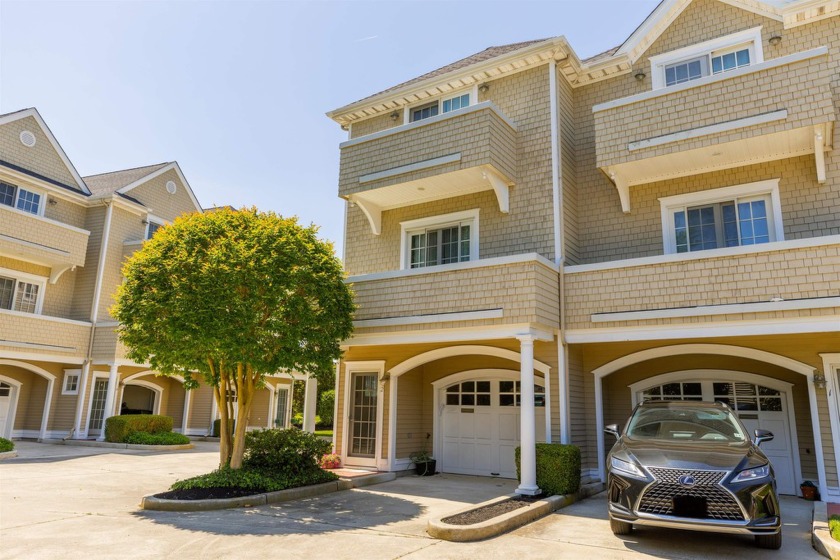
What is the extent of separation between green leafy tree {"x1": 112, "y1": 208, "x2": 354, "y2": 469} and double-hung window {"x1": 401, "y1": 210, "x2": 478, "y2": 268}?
3310 millimetres

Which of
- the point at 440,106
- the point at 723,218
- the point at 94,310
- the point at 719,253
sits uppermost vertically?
the point at 440,106

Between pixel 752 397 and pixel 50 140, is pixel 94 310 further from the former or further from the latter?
pixel 752 397

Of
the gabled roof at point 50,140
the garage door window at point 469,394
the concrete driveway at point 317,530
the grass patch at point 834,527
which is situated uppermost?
the gabled roof at point 50,140

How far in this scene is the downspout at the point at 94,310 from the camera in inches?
833

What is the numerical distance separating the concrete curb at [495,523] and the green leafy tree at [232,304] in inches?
170

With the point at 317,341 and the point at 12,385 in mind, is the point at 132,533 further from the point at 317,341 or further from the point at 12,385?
the point at 12,385

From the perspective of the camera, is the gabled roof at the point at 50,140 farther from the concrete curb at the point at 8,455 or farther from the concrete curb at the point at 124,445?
the concrete curb at the point at 8,455

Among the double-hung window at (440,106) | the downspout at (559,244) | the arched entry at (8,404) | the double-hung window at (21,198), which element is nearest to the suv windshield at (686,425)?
the downspout at (559,244)

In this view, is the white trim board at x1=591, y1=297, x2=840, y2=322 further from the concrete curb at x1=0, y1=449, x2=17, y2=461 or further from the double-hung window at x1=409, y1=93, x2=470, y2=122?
the concrete curb at x1=0, y1=449, x2=17, y2=461

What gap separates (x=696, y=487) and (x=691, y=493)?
0.09 m

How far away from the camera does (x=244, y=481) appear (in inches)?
391

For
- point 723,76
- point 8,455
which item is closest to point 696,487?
point 723,76

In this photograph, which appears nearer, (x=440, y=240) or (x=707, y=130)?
(x=707, y=130)

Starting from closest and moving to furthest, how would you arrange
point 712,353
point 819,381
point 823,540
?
point 823,540 < point 819,381 < point 712,353
